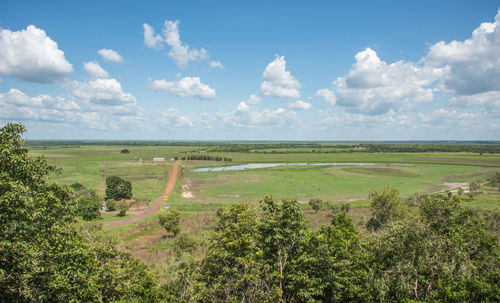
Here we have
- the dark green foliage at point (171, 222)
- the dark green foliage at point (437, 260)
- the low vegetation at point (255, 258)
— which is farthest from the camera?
the dark green foliage at point (171, 222)

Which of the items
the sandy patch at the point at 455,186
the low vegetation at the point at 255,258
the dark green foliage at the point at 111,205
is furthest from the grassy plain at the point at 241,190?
the low vegetation at the point at 255,258

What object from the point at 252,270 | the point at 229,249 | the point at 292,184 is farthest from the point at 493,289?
the point at 292,184

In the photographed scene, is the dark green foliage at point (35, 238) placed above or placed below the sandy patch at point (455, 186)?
above

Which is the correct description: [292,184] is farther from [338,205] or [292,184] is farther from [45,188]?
[45,188]

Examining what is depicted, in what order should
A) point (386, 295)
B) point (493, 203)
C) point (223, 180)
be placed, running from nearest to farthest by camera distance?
1. point (386, 295)
2. point (493, 203)
3. point (223, 180)

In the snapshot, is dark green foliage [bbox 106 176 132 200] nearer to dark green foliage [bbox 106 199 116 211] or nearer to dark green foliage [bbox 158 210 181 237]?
dark green foliage [bbox 106 199 116 211]

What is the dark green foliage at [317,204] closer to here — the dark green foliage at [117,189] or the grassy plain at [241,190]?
the grassy plain at [241,190]

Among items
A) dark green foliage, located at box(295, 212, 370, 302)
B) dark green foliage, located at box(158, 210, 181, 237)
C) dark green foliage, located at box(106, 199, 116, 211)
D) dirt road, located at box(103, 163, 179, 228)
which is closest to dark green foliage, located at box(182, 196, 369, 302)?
dark green foliage, located at box(295, 212, 370, 302)
